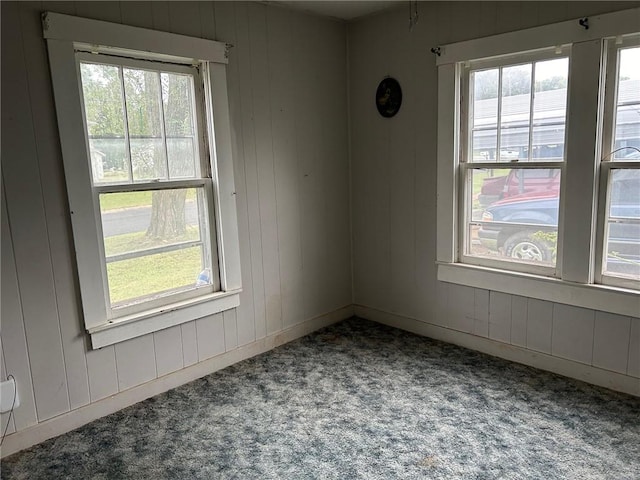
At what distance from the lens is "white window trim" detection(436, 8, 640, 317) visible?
105 inches

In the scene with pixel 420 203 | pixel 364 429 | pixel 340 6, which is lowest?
pixel 364 429

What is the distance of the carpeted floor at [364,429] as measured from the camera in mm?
2203

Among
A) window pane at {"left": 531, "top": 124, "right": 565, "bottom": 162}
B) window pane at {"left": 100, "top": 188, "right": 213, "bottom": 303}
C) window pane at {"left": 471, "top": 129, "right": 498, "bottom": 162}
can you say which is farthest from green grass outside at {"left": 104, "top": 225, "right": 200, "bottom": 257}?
window pane at {"left": 531, "top": 124, "right": 565, "bottom": 162}

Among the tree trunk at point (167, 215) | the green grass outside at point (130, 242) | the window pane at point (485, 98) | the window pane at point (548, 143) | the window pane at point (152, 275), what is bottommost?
the window pane at point (152, 275)

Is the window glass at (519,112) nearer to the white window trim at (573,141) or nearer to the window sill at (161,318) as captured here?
the white window trim at (573,141)

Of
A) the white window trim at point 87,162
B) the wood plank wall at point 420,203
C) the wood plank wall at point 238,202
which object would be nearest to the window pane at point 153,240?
the white window trim at point 87,162

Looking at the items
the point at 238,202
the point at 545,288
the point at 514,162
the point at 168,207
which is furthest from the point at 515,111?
the point at 168,207

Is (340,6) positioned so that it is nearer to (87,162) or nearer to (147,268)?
(87,162)

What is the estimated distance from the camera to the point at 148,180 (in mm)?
2846

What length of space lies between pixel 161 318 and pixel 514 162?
2.42m

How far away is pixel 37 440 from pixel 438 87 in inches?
126

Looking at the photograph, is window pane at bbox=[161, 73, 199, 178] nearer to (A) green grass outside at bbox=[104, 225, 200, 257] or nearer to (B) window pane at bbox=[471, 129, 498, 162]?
(A) green grass outside at bbox=[104, 225, 200, 257]

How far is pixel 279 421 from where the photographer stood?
2.61 metres

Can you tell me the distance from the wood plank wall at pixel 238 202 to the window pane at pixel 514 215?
1.14 m
